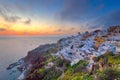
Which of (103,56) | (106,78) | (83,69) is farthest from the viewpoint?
(103,56)

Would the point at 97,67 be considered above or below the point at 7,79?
above

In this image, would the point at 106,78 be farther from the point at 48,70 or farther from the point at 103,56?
the point at 48,70

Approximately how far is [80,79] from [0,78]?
7158 cm

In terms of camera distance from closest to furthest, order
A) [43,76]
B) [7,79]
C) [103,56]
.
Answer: [103,56]
[43,76]
[7,79]

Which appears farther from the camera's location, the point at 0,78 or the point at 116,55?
the point at 0,78

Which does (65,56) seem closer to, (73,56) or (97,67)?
(73,56)

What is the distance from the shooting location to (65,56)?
5747 cm

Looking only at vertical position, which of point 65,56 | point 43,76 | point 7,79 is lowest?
point 7,79

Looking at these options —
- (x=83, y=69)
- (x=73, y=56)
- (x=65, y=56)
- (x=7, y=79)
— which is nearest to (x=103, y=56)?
(x=83, y=69)

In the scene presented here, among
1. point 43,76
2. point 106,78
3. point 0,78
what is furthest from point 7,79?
point 106,78

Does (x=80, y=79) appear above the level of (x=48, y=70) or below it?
above

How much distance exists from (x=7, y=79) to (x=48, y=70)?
46.8m

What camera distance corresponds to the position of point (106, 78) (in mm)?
29703

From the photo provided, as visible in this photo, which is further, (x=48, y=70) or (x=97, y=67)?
(x=48, y=70)
